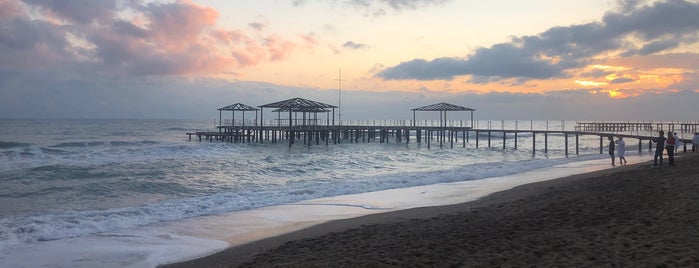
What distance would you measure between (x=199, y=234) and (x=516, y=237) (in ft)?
17.6

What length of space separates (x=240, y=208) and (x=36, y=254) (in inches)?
186

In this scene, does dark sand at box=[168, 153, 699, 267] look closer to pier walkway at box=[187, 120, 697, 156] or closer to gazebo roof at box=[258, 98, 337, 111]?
pier walkway at box=[187, 120, 697, 156]

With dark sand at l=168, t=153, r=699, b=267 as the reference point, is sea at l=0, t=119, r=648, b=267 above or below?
below

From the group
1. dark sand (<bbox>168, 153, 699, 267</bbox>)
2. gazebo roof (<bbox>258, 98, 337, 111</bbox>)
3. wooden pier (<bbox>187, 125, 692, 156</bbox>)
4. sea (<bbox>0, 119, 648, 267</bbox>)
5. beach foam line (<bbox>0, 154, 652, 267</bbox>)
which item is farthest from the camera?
Result: gazebo roof (<bbox>258, 98, 337, 111</bbox>)

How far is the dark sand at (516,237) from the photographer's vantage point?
5.39 metres

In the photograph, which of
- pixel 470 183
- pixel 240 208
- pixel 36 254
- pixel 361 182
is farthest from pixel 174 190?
pixel 470 183

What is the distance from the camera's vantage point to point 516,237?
21.3 ft

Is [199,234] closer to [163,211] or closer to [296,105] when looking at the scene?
[163,211]

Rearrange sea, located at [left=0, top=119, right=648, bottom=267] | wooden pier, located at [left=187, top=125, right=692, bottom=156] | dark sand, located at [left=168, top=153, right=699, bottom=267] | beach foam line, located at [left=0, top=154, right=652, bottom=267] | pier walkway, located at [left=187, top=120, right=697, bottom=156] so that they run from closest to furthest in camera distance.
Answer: dark sand, located at [left=168, top=153, right=699, bottom=267] < beach foam line, located at [left=0, top=154, right=652, bottom=267] < sea, located at [left=0, top=119, right=648, bottom=267] < pier walkway, located at [left=187, top=120, right=697, bottom=156] < wooden pier, located at [left=187, top=125, right=692, bottom=156]

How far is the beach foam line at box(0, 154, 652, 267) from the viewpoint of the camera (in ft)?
23.0

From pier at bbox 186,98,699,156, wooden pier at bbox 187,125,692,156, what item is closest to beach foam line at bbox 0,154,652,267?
pier at bbox 186,98,699,156

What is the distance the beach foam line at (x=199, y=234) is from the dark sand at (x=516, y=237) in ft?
2.00

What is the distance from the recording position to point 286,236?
827cm

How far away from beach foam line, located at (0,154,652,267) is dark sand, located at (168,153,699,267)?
610 mm
